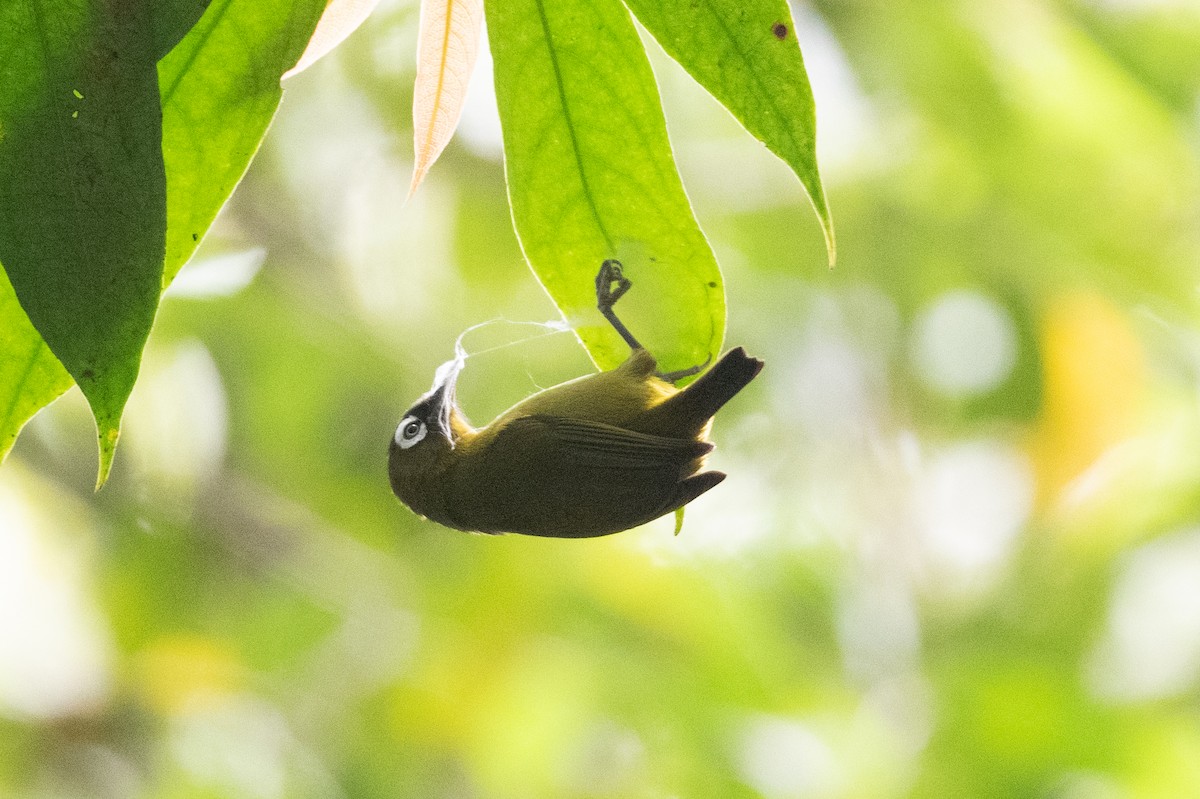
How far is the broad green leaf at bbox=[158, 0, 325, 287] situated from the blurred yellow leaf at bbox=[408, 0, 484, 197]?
15 cm

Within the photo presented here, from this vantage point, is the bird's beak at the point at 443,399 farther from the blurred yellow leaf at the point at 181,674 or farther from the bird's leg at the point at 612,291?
the blurred yellow leaf at the point at 181,674

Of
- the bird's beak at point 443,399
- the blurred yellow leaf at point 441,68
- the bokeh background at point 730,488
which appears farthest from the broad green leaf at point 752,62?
the bokeh background at point 730,488

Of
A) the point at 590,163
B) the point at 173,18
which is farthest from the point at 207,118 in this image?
the point at 590,163

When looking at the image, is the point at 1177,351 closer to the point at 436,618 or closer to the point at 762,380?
the point at 762,380

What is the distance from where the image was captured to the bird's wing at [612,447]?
1.54 metres

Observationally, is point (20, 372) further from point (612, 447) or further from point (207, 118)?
point (612, 447)

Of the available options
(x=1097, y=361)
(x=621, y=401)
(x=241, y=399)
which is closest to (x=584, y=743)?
(x=241, y=399)

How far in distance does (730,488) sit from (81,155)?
13.3 ft

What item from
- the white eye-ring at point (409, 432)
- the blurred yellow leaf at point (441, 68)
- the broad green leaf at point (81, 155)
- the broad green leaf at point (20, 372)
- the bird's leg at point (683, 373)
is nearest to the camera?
the broad green leaf at point (81, 155)

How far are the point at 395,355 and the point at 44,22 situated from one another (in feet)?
12.6

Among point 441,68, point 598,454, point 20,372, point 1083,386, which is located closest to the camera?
point 20,372

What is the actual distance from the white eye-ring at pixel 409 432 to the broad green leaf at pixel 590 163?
0.57 meters

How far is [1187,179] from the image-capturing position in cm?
445

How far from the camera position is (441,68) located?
129cm
